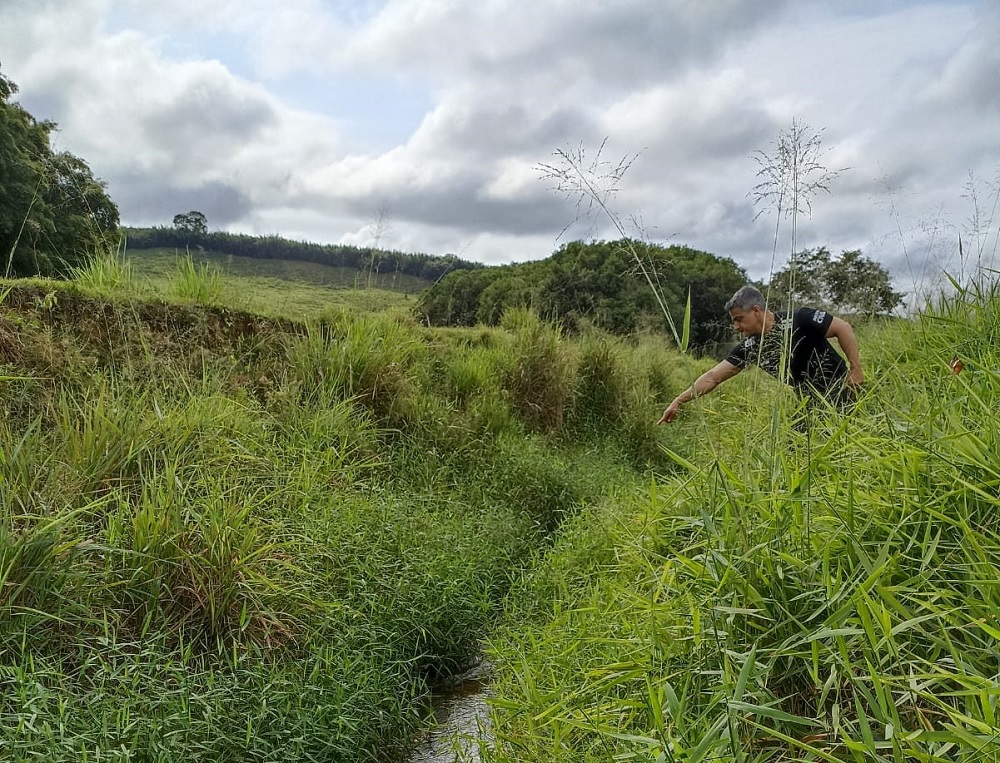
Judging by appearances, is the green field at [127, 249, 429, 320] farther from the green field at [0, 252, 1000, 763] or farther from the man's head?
the man's head

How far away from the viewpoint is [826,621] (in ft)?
5.39

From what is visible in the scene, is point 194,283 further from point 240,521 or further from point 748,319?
point 748,319

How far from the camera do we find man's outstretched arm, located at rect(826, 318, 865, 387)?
3.38m

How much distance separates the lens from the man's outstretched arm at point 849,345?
338 cm

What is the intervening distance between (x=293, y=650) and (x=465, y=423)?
3.43 m

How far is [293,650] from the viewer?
306 centimetres

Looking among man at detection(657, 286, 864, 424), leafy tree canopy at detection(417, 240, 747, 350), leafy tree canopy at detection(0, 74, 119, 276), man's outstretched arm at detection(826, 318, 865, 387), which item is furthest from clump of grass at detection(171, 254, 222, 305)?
man's outstretched arm at detection(826, 318, 865, 387)

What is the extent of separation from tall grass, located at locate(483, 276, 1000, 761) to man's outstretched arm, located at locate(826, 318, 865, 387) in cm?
56

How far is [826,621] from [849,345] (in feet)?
8.42

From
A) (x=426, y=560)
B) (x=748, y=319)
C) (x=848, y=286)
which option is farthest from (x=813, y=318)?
(x=426, y=560)

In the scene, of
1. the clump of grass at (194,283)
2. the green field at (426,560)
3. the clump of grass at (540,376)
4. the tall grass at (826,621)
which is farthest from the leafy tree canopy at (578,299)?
the tall grass at (826,621)

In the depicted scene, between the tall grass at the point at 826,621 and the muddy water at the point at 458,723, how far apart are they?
275mm

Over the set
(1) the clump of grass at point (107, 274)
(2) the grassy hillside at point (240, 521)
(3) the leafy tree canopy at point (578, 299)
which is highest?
(3) the leafy tree canopy at point (578, 299)

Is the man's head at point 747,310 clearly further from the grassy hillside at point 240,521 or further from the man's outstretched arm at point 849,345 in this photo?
the grassy hillside at point 240,521
